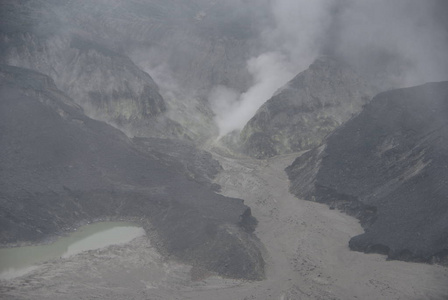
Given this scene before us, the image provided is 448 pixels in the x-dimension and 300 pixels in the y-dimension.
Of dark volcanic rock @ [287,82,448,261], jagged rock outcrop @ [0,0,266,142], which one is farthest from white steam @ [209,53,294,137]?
dark volcanic rock @ [287,82,448,261]

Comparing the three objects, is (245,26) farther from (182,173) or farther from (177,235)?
(177,235)

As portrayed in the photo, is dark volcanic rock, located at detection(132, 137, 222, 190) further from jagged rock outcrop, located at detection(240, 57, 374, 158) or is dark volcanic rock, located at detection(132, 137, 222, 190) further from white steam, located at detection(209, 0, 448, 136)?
white steam, located at detection(209, 0, 448, 136)

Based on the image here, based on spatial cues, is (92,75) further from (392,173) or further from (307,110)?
(392,173)

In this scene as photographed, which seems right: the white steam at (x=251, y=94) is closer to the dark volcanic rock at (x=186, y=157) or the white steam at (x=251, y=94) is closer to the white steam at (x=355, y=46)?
the white steam at (x=355, y=46)

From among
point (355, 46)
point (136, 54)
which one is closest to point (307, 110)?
point (355, 46)

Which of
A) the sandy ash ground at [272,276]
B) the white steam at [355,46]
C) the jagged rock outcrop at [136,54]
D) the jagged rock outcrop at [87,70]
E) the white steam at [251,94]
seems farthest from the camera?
the white steam at [355,46]

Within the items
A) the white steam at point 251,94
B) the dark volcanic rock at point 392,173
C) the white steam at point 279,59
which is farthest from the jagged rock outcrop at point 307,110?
the dark volcanic rock at point 392,173

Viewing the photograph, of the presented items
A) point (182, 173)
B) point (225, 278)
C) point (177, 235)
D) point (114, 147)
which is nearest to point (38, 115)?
point (114, 147)
